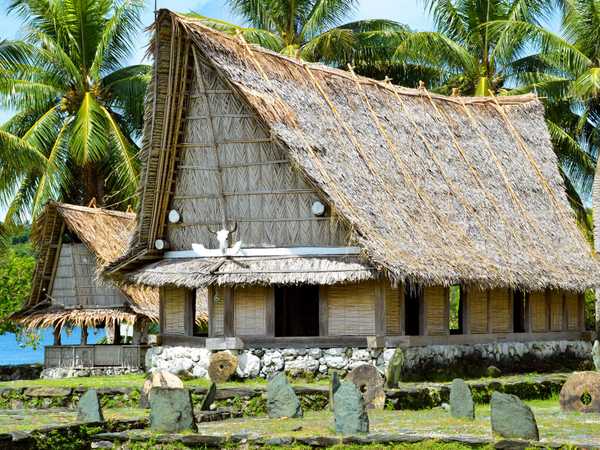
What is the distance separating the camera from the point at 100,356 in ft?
98.7

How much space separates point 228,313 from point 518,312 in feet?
27.3

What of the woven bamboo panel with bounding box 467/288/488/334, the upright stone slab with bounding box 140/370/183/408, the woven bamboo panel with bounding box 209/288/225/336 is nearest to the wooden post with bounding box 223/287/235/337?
the woven bamboo panel with bounding box 209/288/225/336

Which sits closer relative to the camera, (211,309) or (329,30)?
(211,309)

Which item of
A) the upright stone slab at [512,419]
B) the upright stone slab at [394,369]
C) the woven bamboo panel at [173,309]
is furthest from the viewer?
the woven bamboo panel at [173,309]

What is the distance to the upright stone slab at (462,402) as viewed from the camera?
17969 mm

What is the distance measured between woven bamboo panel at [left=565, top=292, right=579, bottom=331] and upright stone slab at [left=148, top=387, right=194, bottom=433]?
50.9 feet

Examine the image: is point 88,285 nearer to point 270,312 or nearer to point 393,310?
point 270,312

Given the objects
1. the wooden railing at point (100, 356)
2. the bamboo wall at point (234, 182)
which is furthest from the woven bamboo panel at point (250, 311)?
the wooden railing at point (100, 356)

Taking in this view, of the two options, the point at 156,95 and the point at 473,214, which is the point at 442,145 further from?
the point at 156,95

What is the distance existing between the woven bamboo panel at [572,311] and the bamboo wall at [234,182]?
873 cm

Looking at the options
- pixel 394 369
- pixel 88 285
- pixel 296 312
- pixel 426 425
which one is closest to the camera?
pixel 426 425

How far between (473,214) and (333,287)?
4519 millimetres

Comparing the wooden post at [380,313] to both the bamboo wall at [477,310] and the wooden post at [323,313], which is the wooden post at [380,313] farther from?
the bamboo wall at [477,310]

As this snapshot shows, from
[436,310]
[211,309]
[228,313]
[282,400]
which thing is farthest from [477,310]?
[282,400]
